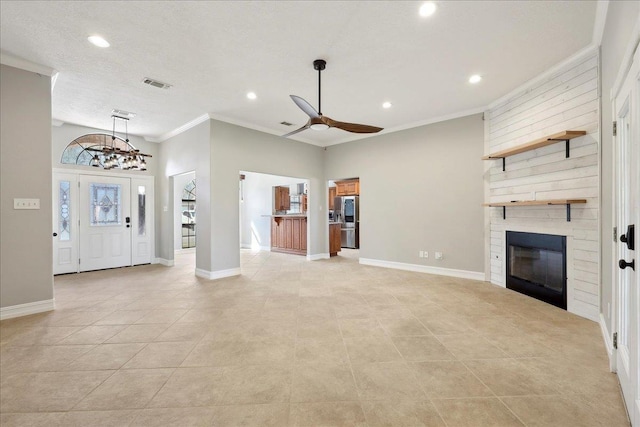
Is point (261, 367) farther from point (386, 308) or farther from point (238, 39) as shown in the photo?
point (238, 39)

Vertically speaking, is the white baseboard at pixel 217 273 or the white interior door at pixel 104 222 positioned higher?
the white interior door at pixel 104 222

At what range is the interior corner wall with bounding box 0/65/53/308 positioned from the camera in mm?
3277

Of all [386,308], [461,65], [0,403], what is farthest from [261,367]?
[461,65]

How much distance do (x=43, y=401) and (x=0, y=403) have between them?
252 millimetres

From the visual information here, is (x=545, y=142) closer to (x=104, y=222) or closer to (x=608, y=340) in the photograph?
(x=608, y=340)

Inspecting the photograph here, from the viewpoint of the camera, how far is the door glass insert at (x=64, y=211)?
5730 millimetres

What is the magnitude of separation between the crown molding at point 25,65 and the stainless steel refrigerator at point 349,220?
771 cm

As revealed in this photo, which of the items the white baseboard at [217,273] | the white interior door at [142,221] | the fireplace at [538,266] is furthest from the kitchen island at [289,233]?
the fireplace at [538,266]

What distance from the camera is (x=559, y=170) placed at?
140 inches

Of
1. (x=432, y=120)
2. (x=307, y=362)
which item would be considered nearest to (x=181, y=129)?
(x=432, y=120)

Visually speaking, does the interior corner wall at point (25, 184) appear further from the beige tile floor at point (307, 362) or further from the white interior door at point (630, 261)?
the white interior door at point (630, 261)

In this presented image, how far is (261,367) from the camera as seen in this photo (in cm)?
220

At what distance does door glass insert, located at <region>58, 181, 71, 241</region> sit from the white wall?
14.8 ft

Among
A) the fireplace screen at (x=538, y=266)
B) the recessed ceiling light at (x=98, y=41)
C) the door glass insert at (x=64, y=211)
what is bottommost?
the fireplace screen at (x=538, y=266)
